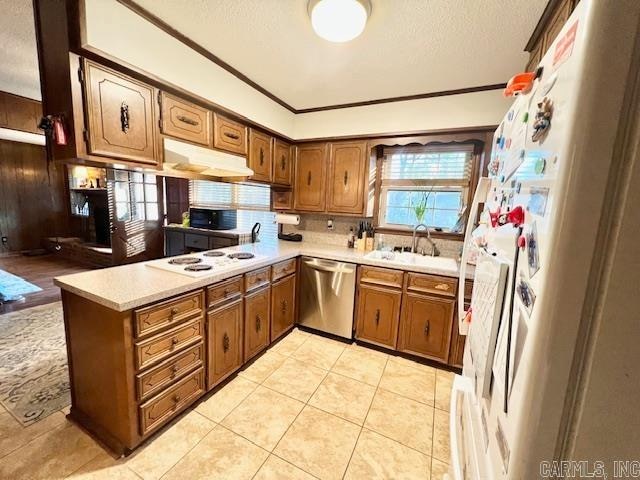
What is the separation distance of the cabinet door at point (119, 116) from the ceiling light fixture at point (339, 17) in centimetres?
120

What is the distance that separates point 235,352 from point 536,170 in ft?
7.21

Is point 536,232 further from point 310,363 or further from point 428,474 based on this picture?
point 310,363

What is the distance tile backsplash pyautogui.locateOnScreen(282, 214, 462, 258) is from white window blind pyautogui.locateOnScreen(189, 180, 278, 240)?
0.27 meters

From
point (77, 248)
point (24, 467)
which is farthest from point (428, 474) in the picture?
point (77, 248)

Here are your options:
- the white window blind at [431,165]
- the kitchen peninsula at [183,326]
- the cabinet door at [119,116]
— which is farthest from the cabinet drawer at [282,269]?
the white window blind at [431,165]

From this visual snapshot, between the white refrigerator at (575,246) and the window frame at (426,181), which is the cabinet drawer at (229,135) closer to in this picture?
the window frame at (426,181)

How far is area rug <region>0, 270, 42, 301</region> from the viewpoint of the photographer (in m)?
3.37

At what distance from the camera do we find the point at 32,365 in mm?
2172

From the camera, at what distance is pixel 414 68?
85.0 inches

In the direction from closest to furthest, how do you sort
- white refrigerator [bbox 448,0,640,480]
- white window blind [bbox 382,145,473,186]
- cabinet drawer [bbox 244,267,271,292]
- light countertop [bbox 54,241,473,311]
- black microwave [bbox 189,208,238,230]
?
white refrigerator [bbox 448,0,640,480] → light countertop [bbox 54,241,473,311] → cabinet drawer [bbox 244,267,271,292] → white window blind [bbox 382,145,473,186] → black microwave [bbox 189,208,238,230]

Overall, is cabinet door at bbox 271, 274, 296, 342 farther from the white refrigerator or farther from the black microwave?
the white refrigerator

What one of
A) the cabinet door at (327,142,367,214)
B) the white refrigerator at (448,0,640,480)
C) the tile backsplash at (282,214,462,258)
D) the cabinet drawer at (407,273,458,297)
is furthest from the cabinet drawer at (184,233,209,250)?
the white refrigerator at (448,0,640,480)

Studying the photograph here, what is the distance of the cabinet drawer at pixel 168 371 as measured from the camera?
144 cm

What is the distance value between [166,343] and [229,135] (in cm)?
179
